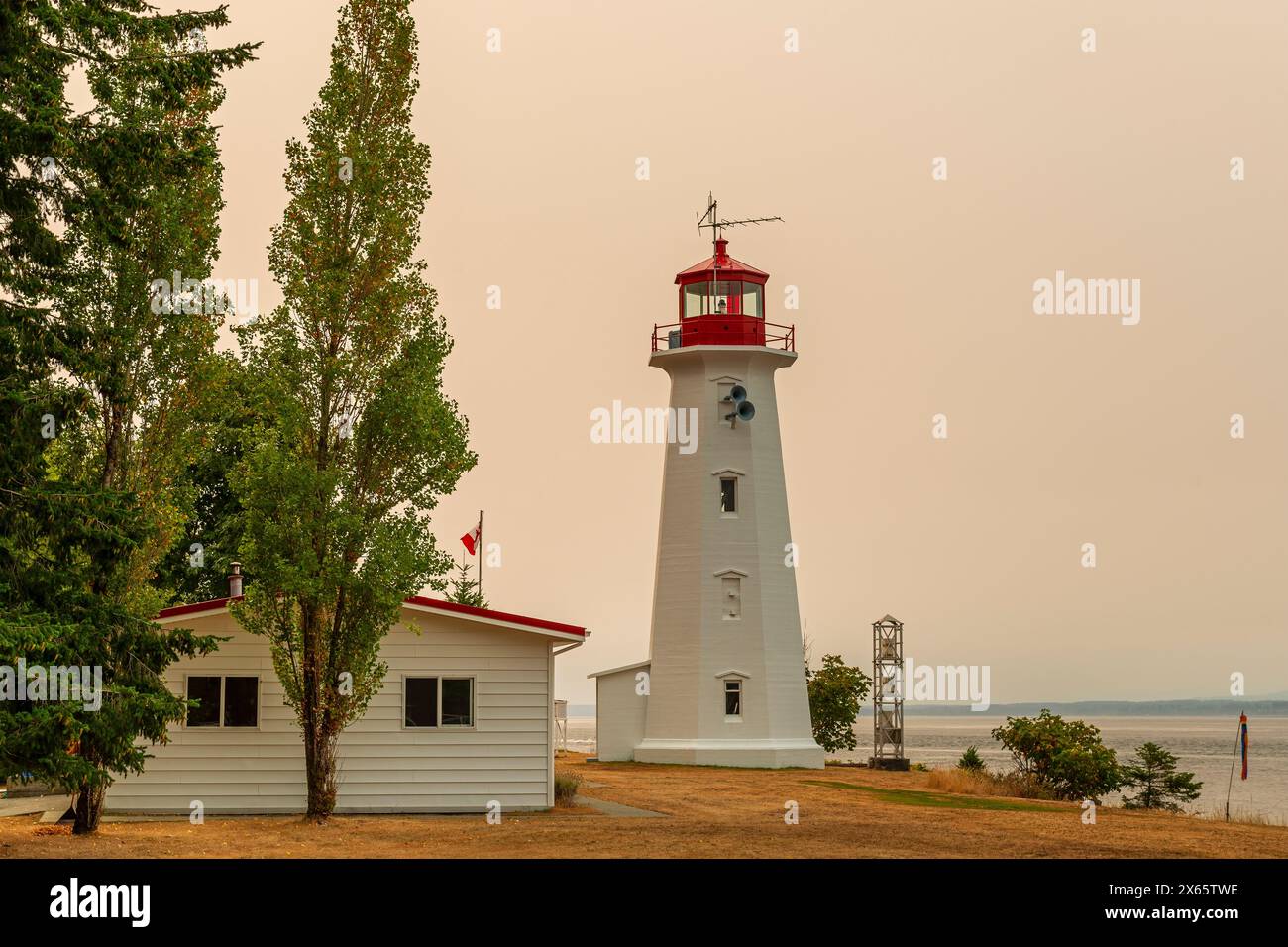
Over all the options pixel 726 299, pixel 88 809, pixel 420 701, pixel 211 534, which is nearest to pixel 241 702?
pixel 420 701

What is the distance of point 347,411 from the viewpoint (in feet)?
76.7

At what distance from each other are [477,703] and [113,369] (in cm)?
784

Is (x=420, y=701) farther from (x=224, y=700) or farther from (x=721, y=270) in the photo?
(x=721, y=270)

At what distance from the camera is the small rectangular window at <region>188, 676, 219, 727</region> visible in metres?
23.4

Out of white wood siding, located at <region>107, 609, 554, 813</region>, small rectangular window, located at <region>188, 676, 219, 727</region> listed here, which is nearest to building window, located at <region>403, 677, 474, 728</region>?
white wood siding, located at <region>107, 609, 554, 813</region>

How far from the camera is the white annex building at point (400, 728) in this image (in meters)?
23.4

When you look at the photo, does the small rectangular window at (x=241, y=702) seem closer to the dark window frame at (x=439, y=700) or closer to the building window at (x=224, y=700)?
the building window at (x=224, y=700)

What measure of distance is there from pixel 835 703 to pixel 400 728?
22.7 m

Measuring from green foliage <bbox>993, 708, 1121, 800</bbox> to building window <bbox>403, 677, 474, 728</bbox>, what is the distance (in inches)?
565

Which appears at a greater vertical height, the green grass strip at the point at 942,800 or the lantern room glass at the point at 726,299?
the lantern room glass at the point at 726,299

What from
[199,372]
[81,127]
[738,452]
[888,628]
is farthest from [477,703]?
[888,628]

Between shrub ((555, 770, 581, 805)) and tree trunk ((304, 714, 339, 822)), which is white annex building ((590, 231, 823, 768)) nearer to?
shrub ((555, 770, 581, 805))

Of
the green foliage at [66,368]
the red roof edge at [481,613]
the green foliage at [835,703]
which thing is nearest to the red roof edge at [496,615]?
the red roof edge at [481,613]

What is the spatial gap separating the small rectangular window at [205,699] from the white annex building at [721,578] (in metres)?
15.7
